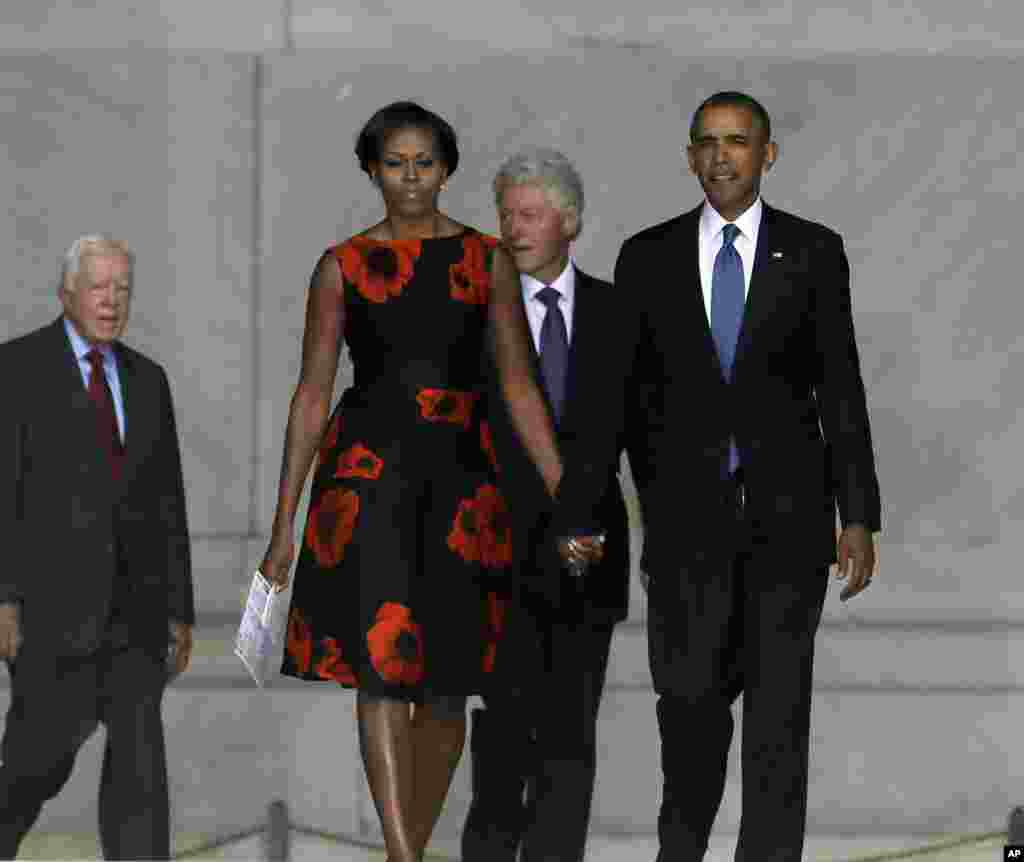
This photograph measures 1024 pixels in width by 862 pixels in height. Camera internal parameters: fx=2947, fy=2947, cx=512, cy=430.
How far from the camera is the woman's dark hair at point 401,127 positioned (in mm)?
7898

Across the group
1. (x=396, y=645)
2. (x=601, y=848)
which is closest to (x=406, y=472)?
(x=396, y=645)

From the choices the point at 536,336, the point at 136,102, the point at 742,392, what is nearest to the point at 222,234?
the point at 136,102

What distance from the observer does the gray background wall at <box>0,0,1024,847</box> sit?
9.71m

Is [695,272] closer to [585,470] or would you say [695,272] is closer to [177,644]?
[585,470]

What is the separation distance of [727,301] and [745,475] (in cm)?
47

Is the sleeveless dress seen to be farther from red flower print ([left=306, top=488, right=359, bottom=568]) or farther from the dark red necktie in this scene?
the dark red necktie

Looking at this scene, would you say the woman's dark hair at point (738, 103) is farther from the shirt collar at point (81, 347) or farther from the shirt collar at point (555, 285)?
the shirt collar at point (81, 347)

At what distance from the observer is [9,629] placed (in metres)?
7.88

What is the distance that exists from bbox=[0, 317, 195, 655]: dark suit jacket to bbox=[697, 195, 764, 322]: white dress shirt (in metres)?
1.53

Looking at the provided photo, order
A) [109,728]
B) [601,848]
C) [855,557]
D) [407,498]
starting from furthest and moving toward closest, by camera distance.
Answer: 1. [601,848]
2. [109,728]
3. [407,498]
4. [855,557]

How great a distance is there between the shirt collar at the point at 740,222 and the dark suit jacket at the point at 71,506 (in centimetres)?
156

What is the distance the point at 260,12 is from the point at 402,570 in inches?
108

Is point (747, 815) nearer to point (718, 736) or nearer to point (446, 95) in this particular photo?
point (718, 736)

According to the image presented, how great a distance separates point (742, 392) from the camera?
7.73m
